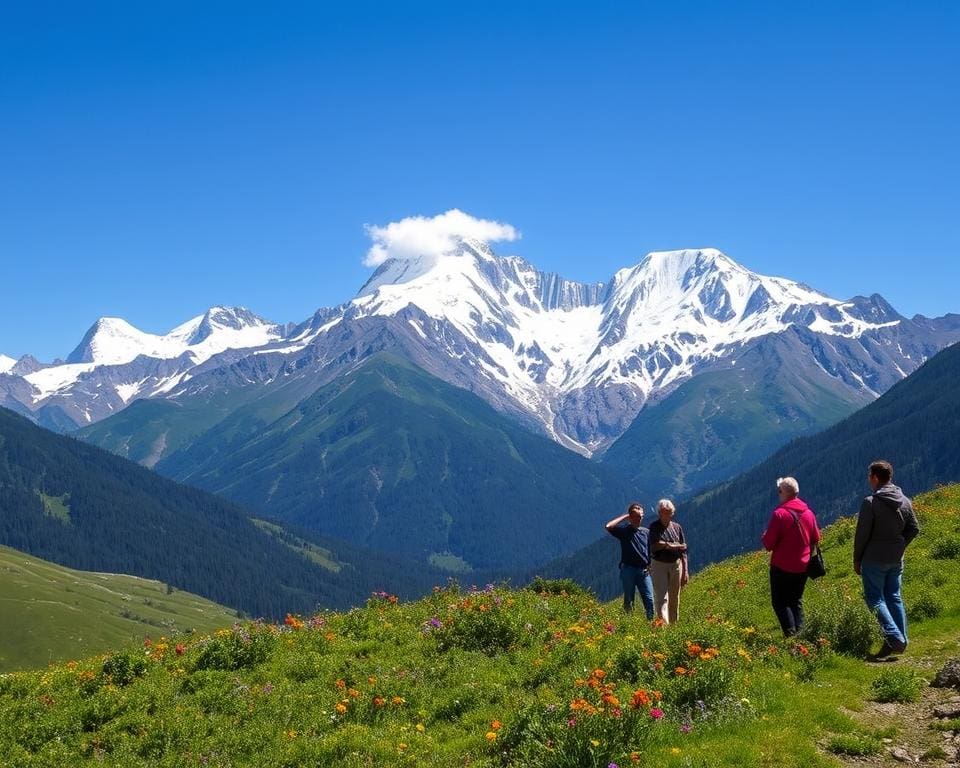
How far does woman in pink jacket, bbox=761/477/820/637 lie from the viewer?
57.5 feet

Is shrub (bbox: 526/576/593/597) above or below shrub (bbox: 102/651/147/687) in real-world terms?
above

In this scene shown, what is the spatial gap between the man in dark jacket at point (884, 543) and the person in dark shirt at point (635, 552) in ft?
19.2

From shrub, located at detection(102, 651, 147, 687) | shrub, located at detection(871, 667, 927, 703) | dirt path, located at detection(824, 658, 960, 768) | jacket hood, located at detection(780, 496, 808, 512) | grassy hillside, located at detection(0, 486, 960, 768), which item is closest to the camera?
dirt path, located at detection(824, 658, 960, 768)

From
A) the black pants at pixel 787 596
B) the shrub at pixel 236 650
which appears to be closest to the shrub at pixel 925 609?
the black pants at pixel 787 596

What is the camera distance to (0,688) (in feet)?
61.6

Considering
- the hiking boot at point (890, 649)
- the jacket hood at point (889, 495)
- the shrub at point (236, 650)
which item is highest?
the jacket hood at point (889, 495)

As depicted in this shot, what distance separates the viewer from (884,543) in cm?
1736

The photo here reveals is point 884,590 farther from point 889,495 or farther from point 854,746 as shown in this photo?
point 854,746

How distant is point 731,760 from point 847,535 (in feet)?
73.1

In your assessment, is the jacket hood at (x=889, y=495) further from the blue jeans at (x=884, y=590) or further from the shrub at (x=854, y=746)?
the shrub at (x=854, y=746)

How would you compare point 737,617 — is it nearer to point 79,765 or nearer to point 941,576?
point 941,576

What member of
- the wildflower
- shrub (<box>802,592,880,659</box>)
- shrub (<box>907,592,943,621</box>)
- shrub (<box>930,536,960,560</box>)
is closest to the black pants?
shrub (<box>802,592,880,659</box>)

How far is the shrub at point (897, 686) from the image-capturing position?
→ 45.5 ft

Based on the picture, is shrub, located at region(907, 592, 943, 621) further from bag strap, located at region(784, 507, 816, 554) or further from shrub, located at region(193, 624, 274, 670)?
shrub, located at region(193, 624, 274, 670)
